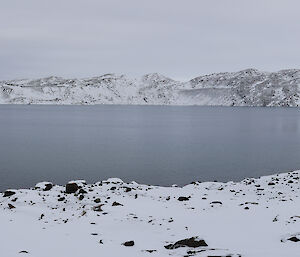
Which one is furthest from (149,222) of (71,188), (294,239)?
(71,188)

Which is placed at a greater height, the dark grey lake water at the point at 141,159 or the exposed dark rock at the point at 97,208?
the exposed dark rock at the point at 97,208

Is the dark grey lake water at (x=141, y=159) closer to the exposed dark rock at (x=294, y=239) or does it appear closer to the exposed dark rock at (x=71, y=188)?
the exposed dark rock at (x=71, y=188)

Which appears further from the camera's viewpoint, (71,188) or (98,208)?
(71,188)

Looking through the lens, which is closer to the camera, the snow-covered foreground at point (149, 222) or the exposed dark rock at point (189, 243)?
the snow-covered foreground at point (149, 222)

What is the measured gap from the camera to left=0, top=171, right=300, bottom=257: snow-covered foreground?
14906mm

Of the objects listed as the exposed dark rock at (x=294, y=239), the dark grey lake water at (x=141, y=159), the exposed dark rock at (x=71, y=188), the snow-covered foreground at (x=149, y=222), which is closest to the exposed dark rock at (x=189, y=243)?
the snow-covered foreground at (x=149, y=222)

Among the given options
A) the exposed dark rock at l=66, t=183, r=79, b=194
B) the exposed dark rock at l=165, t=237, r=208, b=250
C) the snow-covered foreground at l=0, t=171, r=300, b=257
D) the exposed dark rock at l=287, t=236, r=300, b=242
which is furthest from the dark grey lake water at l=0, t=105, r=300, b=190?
the exposed dark rock at l=287, t=236, r=300, b=242

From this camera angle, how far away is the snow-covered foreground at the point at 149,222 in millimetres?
14906

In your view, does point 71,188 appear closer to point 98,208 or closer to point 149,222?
point 98,208

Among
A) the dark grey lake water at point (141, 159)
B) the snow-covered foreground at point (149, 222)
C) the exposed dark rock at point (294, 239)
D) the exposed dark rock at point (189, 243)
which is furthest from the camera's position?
the dark grey lake water at point (141, 159)

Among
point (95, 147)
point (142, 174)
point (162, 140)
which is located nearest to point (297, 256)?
point (142, 174)

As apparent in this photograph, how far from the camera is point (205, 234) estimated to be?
17.8m

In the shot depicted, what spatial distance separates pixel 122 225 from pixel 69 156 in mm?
46149

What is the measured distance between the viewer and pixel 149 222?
20.0 meters
